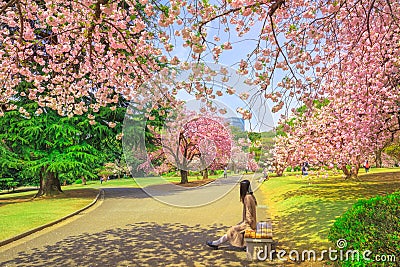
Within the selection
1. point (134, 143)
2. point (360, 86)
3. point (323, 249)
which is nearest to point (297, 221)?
point (323, 249)

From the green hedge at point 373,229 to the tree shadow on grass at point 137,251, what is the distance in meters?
1.81

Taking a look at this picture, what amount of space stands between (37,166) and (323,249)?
16.2 metres

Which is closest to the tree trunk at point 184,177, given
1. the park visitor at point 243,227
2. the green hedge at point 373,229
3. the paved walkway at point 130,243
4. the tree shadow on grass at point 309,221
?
the paved walkway at point 130,243

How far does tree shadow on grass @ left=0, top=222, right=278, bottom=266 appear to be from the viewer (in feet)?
18.4

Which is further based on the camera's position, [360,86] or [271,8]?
[360,86]

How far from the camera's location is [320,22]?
6191mm

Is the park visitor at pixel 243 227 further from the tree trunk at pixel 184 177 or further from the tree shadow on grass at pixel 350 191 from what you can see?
the tree trunk at pixel 184 177

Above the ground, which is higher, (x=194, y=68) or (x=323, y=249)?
(x=194, y=68)

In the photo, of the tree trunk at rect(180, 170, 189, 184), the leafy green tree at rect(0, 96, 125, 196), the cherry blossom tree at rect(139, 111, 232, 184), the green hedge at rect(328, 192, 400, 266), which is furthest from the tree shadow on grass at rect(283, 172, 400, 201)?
the leafy green tree at rect(0, 96, 125, 196)

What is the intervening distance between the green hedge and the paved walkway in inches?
68.8

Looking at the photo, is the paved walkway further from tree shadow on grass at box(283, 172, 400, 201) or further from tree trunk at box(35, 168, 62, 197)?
tree trunk at box(35, 168, 62, 197)

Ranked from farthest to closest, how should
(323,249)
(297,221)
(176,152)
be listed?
(176,152) → (297,221) → (323,249)

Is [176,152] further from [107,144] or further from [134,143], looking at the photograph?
[107,144]

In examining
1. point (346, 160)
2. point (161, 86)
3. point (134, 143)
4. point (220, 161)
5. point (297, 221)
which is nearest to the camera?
point (161, 86)
